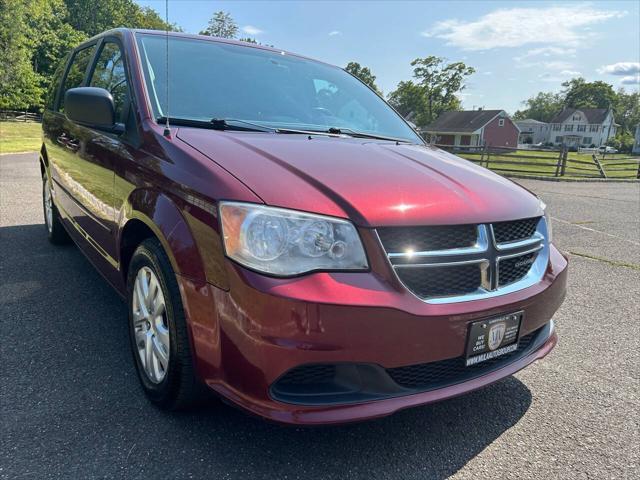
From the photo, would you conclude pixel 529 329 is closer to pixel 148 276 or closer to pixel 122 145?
pixel 148 276

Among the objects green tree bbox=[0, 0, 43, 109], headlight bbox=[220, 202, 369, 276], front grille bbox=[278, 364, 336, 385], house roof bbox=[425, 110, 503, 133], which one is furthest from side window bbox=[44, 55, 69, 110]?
house roof bbox=[425, 110, 503, 133]

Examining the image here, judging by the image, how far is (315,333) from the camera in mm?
1668

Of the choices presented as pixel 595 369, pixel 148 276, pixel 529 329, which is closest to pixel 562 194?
pixel 595 369

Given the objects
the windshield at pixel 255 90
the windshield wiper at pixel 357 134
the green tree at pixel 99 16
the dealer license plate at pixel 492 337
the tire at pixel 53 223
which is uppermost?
the green tree at pixel 99 16

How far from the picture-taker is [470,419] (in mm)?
2377

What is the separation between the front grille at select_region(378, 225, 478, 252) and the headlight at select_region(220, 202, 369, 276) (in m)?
0.12

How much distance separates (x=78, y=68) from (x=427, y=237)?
362 centimetres

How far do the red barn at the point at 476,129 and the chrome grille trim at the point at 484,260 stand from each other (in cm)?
5903

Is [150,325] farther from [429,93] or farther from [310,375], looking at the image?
[429,93]

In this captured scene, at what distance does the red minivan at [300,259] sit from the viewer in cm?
173

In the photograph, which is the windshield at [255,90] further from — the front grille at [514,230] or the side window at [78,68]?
the front grille at [514,230]

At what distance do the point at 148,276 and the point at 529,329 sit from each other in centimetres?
177

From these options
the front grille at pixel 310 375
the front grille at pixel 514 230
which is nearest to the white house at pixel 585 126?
the front grille at pixel 514 230

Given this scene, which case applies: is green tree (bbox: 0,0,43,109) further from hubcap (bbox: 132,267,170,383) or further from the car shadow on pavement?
hubcap (bbox: 132,267,170,383)
